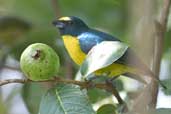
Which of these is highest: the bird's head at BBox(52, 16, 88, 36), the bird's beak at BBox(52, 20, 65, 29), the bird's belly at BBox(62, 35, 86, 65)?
the bird's beak at BBox(52, 20, 65, 29)

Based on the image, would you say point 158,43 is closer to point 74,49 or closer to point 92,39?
point 92,39

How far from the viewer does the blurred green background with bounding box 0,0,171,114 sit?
255cm

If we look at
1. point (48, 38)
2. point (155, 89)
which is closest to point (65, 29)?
point (48, 38)

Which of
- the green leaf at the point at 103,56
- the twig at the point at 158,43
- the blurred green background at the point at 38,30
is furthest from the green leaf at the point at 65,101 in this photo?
the blurred green background at the point at 38,30

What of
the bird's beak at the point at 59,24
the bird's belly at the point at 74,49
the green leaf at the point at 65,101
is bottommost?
the bird's belly at the point at 74,49

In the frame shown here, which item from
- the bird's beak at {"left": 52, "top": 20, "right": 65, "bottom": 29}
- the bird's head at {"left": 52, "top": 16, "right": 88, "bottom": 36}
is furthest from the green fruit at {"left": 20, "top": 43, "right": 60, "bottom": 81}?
the bird's head at {"left": 52, "top": 16, "right": 88, "bottom": 36}

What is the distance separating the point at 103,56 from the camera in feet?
4.84

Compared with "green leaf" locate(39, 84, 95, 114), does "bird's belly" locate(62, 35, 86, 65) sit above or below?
below

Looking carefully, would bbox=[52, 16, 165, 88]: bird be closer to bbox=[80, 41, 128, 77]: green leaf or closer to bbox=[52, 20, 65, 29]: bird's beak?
bbox=[52, 20, 65, 29]: bird's beak

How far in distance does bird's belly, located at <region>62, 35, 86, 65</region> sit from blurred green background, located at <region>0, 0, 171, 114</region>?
1.9 inches

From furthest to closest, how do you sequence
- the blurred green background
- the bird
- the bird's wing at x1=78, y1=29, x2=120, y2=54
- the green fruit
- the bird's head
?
the bird's head < the blurred green background < the bird's wing at x1=78, y1=29, x2=120, y2=54 < the bird < the green fruit

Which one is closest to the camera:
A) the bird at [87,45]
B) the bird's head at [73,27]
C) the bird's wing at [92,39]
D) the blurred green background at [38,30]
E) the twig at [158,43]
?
the twig at [158,43]

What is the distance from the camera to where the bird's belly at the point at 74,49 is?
248 cm

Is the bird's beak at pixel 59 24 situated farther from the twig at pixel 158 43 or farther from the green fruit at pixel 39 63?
the green fruit at pixel 39 63
